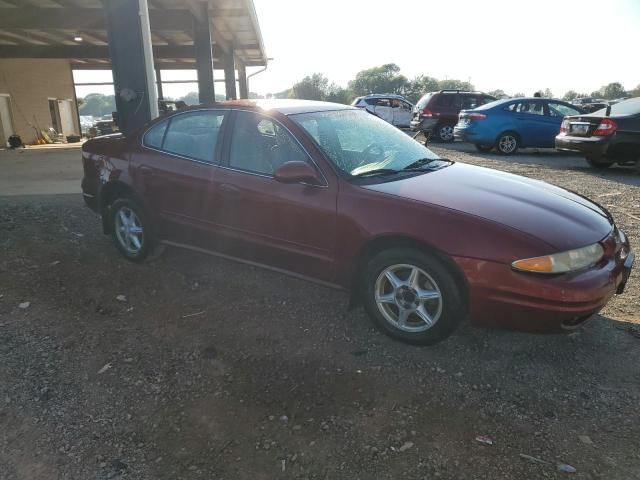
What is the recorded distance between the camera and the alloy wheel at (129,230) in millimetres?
4484

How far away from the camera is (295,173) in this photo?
3.17m

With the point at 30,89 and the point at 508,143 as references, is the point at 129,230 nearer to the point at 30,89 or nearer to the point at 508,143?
the point at 508,143

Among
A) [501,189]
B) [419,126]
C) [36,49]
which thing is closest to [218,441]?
[501,189]

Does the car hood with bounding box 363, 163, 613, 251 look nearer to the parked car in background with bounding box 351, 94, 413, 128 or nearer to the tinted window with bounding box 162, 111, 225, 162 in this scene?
the tinted window with bounding box 162, 111, 225, 162

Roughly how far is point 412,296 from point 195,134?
7.69 ft

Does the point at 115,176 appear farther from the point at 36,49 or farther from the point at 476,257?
the point at 36,49

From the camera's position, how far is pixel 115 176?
4492mm

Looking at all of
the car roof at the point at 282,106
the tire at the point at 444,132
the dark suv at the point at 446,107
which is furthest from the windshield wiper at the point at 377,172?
the tire at the point at 444,132

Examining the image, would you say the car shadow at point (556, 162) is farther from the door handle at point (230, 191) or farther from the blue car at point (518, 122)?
the door handle at point (230, 191)

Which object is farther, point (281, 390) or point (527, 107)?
point (527, 107)

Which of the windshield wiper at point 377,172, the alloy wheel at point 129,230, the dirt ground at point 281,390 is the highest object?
the windshield wiper at point 377,172

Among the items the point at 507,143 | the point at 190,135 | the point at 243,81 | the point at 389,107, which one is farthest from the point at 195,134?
the point at 243,81

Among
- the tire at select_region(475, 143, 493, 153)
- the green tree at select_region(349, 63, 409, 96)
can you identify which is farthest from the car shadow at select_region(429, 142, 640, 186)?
the green tree at select_region(349, 63, 409, 96)

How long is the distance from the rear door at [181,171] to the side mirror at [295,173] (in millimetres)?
823
